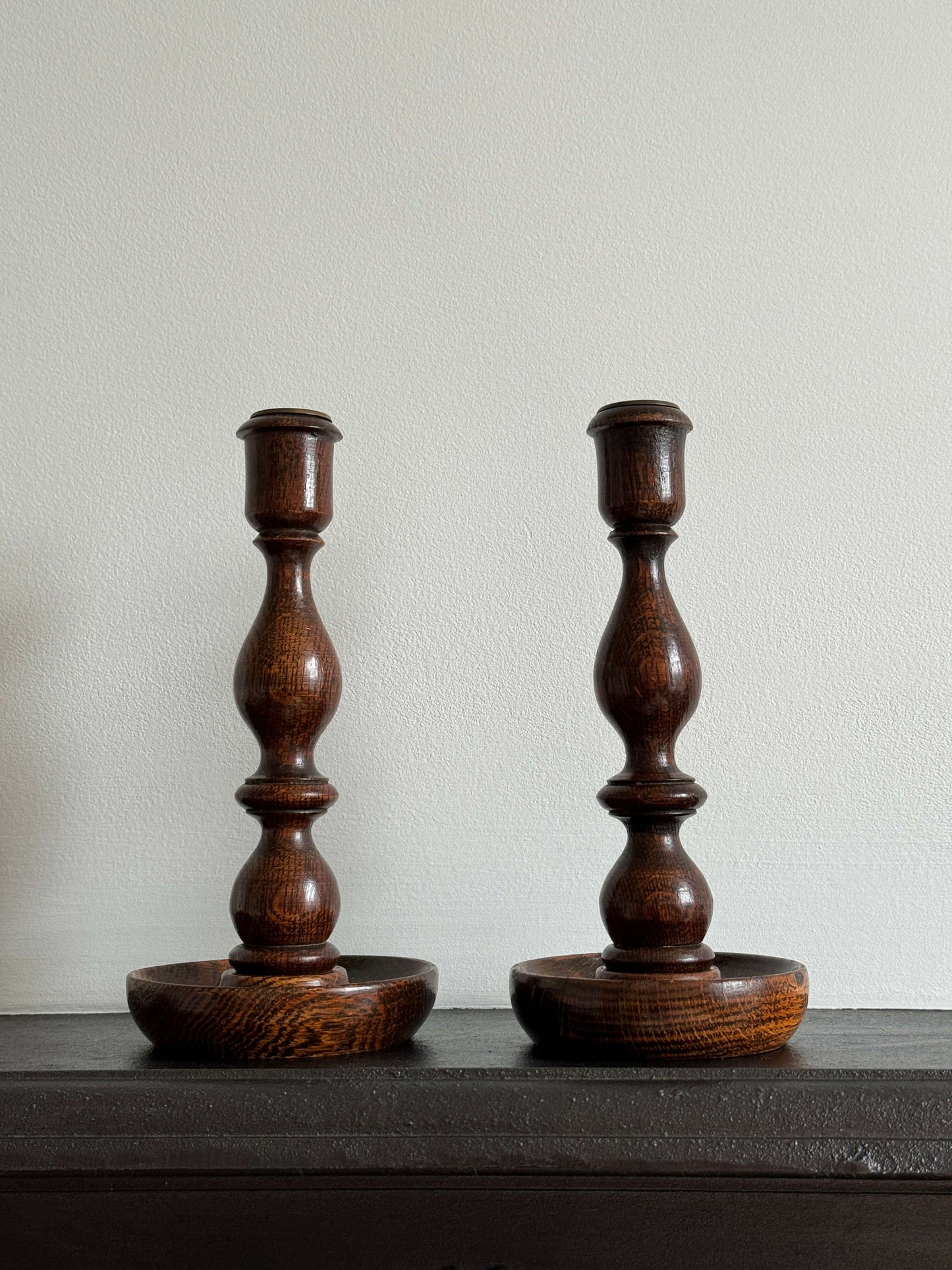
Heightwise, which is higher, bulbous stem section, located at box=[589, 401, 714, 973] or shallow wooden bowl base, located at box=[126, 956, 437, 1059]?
bulbous stem section, located at box=[589, 401, 714, 973]

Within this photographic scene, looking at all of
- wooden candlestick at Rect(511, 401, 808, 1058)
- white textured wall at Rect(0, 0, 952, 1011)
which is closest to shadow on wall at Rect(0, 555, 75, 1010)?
white textured wall at Rect(0, 0, 952, 1011)

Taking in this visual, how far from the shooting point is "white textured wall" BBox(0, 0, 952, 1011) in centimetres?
69

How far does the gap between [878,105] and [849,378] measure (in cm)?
18

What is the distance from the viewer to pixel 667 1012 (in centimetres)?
49

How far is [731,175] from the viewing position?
731mm

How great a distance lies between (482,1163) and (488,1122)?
0.01 meters

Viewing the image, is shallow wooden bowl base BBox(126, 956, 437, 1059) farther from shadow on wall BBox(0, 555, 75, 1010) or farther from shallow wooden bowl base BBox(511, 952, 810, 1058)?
shadow on wall BBox(0, 555, 75, 1010)

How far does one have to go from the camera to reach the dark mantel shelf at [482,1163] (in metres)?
0.46

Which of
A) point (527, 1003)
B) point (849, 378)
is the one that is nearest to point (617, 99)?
point (849, 378)

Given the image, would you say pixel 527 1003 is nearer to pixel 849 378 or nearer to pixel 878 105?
pixel 849 378

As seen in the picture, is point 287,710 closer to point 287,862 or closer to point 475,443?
point 287,862

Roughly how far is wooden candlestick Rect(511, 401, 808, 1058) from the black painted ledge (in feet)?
0.06

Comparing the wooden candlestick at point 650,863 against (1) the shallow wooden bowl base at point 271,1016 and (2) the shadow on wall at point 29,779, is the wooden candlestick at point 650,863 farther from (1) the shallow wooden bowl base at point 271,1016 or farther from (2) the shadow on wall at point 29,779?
(2) the shadow on wall at point 29,779

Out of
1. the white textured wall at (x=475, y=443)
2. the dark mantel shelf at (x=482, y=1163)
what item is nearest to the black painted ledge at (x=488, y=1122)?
the dark mantel shelf at (x=482, y=1163)
